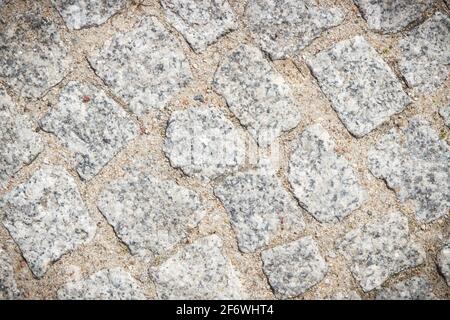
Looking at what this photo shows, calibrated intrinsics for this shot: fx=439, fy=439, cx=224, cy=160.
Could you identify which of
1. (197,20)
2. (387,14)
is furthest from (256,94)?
(387,14)

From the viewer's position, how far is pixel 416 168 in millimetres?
1800

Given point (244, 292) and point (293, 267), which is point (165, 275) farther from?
point (293, 267)

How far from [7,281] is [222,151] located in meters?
1.00

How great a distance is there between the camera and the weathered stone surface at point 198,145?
1766 mm

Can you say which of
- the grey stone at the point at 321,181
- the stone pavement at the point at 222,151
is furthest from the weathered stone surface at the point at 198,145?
the grey stone at the point at 321,181

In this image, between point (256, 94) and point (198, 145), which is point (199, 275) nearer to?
point (198, 145)

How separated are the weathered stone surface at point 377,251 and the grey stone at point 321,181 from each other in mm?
107

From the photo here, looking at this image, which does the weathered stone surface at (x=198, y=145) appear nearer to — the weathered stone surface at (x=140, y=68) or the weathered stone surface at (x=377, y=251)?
the weathered stone surface at (x=140, y=68)

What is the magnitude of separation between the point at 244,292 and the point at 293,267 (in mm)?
221

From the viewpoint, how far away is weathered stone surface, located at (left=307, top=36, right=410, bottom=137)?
1799 mm

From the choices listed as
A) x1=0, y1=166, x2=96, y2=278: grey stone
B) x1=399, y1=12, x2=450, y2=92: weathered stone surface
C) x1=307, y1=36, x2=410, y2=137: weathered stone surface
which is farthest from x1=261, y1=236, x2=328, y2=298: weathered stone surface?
x1=399, y1=12, x2=450, y2=92: weathered stone surface

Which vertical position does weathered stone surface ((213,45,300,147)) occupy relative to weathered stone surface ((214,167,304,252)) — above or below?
above

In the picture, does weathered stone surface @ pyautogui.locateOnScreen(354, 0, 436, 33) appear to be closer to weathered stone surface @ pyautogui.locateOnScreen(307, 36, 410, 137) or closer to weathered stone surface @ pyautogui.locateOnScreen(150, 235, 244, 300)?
weathered stone surface @ pyautogui.locateOnScreen(307, 36, 410, 137)

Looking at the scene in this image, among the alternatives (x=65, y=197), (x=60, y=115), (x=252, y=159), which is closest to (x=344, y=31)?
(x=252, y=159)
